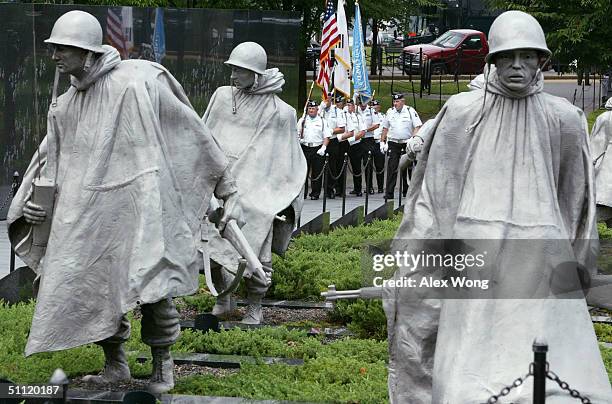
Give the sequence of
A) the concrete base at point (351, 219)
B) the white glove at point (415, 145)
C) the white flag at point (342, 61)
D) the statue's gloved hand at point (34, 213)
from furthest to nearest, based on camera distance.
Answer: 1. the white flag at point (342, 61)
2. the concrete base at point (351, 219)
3. the statue's gloved hand at point (34, 213)
4. the white glove at point (415, 145)

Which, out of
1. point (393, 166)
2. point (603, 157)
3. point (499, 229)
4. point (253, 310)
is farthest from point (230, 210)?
point (393, 166)

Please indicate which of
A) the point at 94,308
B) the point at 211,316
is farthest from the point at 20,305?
the point at 94,308

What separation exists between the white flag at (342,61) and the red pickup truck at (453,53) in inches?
553

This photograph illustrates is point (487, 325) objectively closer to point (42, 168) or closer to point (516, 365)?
point (516, 365)

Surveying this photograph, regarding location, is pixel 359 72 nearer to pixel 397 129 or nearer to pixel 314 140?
pixel 397 129

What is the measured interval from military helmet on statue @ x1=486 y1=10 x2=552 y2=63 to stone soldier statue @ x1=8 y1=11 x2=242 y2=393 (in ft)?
8.84

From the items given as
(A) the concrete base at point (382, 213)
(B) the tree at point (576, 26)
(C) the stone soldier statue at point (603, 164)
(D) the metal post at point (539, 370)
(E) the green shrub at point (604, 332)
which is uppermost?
(B) the tree at point (576, 26)

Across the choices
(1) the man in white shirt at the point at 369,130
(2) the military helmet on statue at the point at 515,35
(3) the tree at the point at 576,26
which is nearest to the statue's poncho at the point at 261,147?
(2) the military helmet on statue at the point at 515,35

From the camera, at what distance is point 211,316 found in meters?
12.3

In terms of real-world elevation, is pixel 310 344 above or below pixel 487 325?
below

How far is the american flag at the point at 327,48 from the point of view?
2683cm

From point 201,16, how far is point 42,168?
13.4 metres

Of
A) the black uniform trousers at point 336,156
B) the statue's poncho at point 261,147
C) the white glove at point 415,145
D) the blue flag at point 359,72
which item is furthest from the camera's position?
the blue flag at point 359,72

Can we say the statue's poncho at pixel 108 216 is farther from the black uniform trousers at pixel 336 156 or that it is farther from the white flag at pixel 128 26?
the black uniform trousers at pixel 336 156
